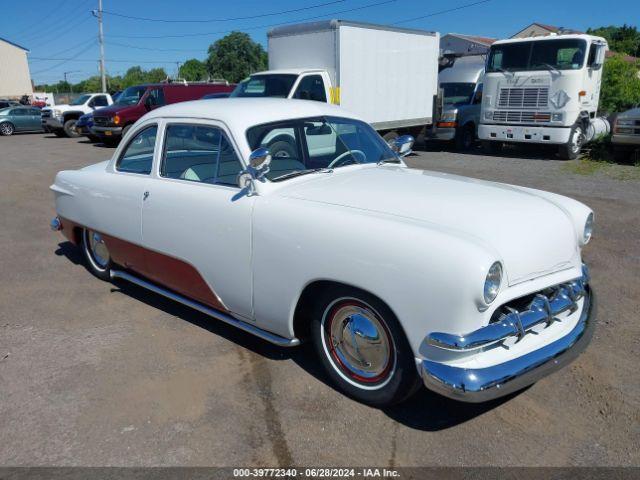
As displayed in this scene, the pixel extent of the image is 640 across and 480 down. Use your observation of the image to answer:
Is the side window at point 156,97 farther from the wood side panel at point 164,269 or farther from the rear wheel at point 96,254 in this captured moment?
the wood side panel at point 164,269

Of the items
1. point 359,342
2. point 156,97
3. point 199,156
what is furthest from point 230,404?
point 156,97

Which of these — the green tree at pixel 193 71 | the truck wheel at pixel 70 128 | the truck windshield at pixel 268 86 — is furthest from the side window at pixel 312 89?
the green tree at pixel 193 71

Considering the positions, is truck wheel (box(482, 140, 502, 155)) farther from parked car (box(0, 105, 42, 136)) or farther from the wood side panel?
parked car (box(0, 105, 42, 136))

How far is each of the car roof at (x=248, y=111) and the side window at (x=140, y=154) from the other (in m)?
0.15

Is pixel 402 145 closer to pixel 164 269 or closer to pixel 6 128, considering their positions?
pixel 164 269

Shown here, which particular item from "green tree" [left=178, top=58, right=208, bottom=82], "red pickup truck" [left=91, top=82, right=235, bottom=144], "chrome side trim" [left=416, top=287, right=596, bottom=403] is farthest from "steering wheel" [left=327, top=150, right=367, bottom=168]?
"green tree" [left=178, top=58, right=208, bottom=82]

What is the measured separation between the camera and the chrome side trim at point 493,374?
105 inches

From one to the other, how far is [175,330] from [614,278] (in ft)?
13.1

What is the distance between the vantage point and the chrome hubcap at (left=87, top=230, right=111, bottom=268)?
17.1 feet

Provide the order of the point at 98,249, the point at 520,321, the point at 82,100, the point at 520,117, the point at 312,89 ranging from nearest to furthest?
the point at 520,321 < the point at 98,249 < the point at 312,89 < the point at 520,117 < the point at 82,100

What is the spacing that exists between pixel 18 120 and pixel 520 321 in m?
26.6

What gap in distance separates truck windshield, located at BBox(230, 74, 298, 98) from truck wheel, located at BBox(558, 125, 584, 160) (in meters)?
6.52

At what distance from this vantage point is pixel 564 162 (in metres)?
13.1

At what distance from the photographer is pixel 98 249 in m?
5.34
